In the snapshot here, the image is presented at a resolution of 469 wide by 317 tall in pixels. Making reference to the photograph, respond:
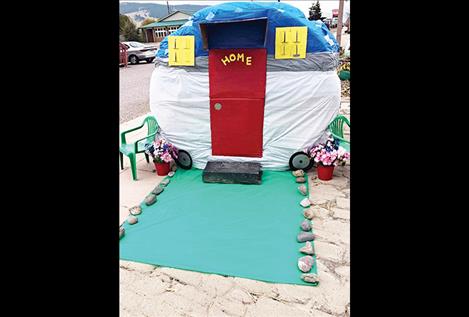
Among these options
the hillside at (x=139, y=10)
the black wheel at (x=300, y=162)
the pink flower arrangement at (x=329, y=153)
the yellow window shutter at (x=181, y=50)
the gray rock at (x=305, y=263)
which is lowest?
the gray rock at (x=305, y=263)

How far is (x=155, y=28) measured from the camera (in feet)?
106

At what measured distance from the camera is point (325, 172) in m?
4.84

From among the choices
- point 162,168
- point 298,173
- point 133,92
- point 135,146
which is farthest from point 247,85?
point 133,92

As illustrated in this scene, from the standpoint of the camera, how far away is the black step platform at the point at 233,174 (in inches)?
191

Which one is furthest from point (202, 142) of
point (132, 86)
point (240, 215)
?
point (132, 86)

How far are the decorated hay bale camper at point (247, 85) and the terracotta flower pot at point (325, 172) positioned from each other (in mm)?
317

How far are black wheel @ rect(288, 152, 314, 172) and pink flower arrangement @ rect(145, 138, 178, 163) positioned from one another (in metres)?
1.99

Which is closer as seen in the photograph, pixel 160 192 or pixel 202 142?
pixel 160 192

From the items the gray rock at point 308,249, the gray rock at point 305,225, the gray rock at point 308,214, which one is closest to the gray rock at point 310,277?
the gray rock at point 308,249

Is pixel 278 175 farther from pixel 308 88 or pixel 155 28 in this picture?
pixel 155 28

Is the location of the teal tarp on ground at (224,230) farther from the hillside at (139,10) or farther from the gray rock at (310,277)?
the hillside at (139,10)

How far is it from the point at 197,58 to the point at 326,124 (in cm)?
222

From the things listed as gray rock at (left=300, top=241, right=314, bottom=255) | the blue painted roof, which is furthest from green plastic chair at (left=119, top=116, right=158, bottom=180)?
gray rock at (left=300, top=241, right=314, bottom=255)
